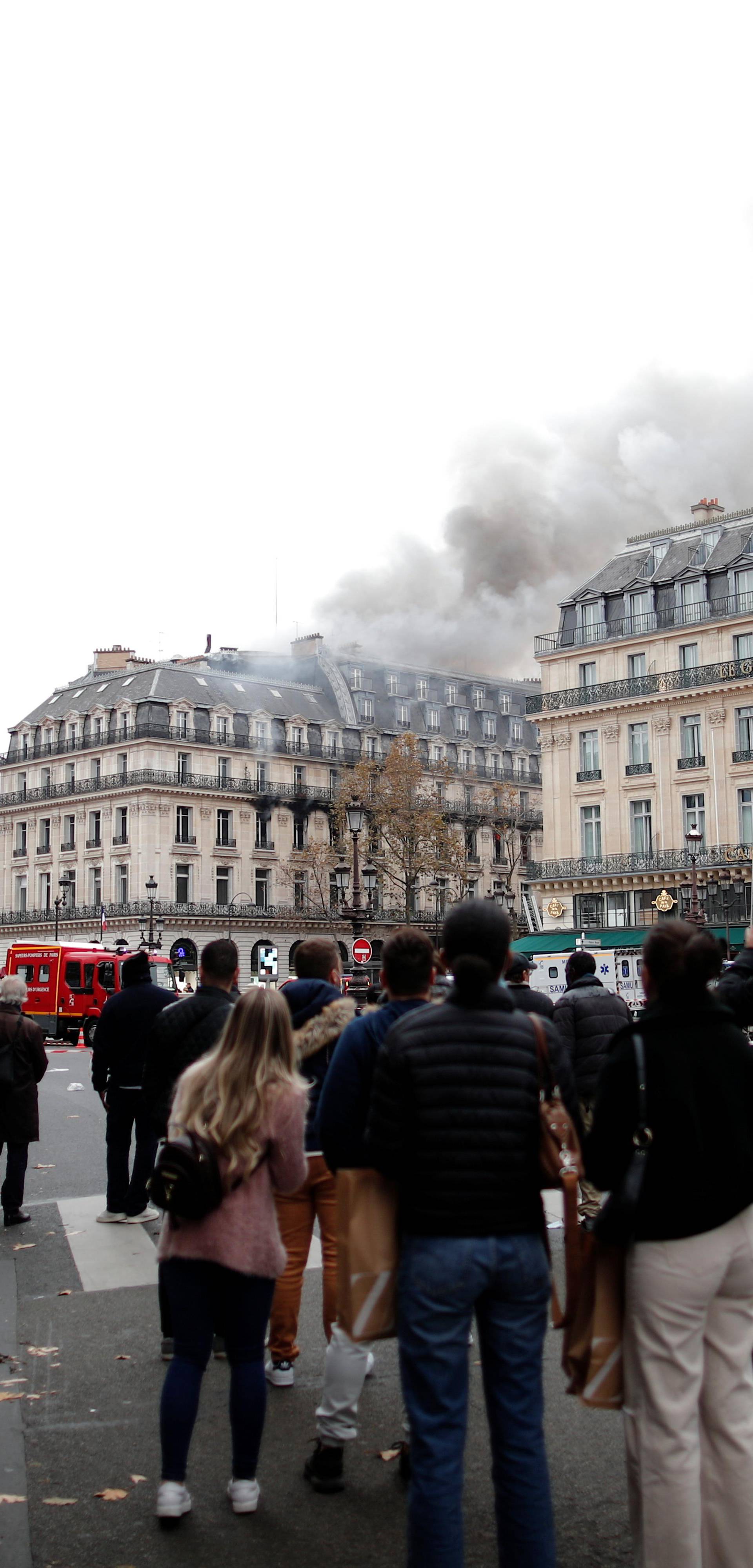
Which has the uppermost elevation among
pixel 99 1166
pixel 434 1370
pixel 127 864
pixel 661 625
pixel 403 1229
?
pixel 661 625

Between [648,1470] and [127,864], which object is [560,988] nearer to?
[648,1470]

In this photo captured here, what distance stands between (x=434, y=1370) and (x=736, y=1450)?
86 cm

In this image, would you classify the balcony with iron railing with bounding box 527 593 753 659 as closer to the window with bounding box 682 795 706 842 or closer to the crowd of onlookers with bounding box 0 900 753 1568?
the window with bounding box 682 795 706 842

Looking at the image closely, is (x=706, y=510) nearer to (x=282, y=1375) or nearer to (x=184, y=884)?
(x=184, y=884)

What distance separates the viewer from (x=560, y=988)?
94.4 feet

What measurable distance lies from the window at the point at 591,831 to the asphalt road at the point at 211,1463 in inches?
1573

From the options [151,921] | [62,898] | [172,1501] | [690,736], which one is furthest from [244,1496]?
[62,898]

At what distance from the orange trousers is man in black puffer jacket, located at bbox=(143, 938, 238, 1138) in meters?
0.78

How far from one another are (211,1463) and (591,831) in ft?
141

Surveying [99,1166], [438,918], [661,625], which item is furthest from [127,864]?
[99,1166]

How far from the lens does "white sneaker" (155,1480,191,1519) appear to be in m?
4.48

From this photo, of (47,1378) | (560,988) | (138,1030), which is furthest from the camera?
(560,988)

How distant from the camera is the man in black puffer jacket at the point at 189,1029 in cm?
621

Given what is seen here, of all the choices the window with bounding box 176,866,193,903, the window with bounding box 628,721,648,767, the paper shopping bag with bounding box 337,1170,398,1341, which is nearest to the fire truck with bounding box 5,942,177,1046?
the window with bounding box 628,721,648,767
